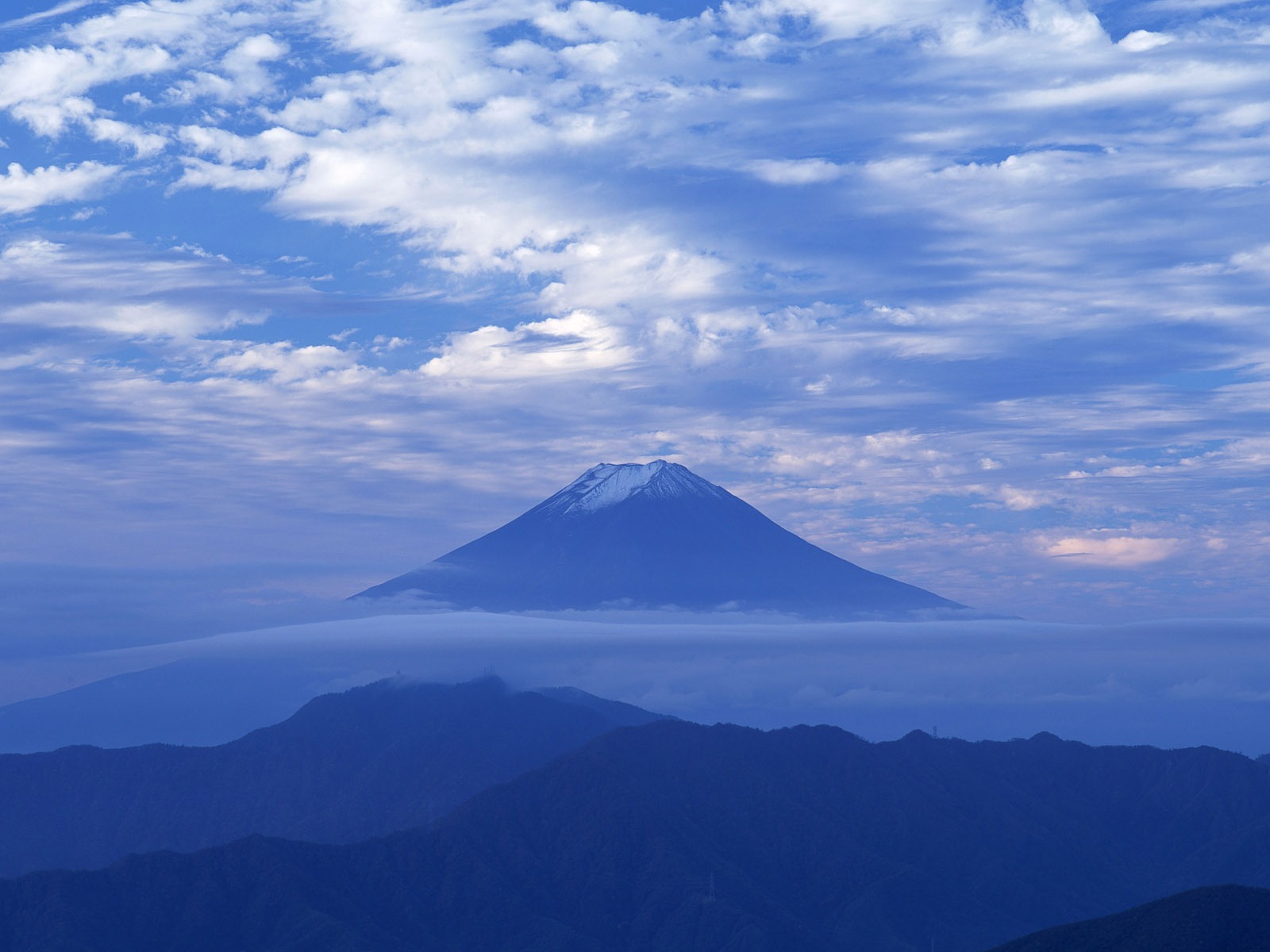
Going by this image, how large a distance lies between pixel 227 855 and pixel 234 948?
16.4m

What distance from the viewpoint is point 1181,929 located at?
113 meters

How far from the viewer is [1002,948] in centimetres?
11706

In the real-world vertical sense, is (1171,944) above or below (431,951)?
above

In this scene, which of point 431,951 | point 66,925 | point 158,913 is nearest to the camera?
point 66,925

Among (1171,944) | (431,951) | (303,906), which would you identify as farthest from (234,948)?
(1171,944)

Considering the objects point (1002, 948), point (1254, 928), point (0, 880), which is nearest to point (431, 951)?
point (0, 880)

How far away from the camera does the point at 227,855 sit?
197m

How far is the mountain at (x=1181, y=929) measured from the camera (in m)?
111

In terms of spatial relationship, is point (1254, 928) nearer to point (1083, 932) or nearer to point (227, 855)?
point (1083, 932)

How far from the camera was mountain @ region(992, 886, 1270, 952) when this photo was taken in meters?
111

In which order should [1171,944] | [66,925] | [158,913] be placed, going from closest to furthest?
[1171,944] → [66,925] → [158,913]

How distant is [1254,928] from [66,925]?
398 ft

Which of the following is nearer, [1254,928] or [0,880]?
[1254,928]

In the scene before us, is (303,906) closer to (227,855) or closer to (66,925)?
(227,855)
